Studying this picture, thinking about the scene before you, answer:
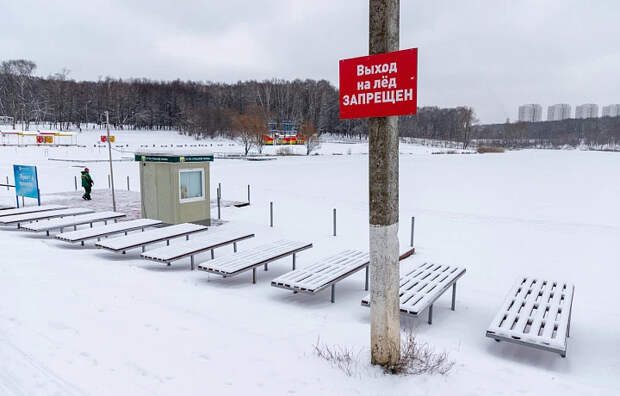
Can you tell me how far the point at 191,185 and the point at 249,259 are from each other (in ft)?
19.4

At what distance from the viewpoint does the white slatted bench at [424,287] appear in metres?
5.48

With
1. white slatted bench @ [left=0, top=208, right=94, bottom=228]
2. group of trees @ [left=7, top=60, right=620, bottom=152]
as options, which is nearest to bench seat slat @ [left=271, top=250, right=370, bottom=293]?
white slatted bench @ [left=0, top=208, right=94, bottom=228]

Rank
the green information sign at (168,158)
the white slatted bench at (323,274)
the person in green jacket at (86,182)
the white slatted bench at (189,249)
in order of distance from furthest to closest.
Answer: the person in green jacket at (86,182), the green information sign at (168,158), the white slatted bench at (189,249), the white slatted bench at (323,274)

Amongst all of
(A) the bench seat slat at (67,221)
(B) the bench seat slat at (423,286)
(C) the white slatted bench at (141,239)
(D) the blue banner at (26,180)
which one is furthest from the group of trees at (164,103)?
(B) the bench seat slat at (423,286)

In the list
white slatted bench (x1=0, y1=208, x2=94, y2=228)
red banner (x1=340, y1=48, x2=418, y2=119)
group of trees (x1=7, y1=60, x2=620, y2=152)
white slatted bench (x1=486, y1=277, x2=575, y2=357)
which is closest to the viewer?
red banner (x1=340, y1=48, x2=418, y2=119)

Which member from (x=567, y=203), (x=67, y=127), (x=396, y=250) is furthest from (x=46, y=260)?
(x=67, y=127)

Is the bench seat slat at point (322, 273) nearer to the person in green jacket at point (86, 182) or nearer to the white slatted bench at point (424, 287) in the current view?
the white slatted bench at point (424, 287)

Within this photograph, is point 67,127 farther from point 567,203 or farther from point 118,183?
point 567,203

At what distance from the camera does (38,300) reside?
5.53 m

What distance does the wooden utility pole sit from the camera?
3.88 metres

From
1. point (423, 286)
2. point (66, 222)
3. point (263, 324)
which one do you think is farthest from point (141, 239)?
point (423, 286)

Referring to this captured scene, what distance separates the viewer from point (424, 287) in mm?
6250

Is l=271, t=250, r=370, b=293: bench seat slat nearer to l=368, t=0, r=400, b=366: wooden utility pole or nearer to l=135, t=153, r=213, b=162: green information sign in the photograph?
l=368, t=0, r=400, b=366: wooden utility pole

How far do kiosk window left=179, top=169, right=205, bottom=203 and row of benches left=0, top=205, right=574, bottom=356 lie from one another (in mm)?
1989
